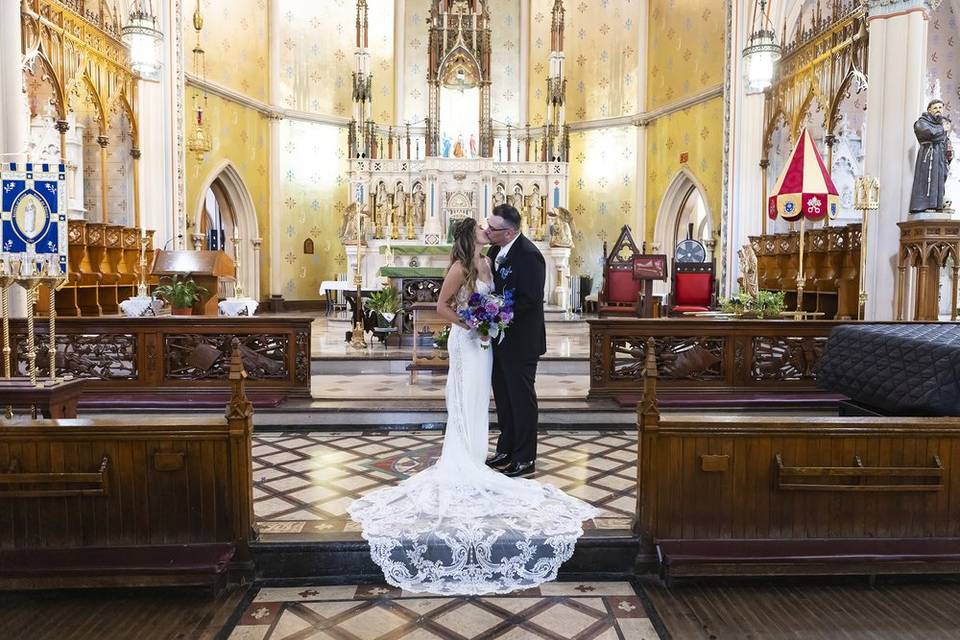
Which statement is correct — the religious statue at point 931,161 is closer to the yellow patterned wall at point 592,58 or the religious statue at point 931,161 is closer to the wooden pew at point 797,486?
the wooden pew at point 797,486

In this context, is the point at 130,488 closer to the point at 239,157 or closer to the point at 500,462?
the point at 500,462

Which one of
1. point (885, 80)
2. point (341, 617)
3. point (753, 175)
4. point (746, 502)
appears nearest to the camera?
point (341, 617)

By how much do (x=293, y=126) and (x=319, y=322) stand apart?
5094 millimetres

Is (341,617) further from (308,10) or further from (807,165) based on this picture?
(308,10)

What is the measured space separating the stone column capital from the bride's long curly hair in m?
6.93

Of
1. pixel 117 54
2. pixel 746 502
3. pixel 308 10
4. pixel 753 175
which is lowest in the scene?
pixel 746 502

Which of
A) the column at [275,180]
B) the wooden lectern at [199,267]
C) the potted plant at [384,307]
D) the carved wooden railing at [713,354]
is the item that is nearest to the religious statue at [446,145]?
the column at [275,180]

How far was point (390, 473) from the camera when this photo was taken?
167 inches

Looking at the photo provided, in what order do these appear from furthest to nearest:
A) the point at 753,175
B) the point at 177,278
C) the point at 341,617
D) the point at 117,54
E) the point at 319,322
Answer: the point at 319,322, the point at 753,175, the point at 117,54, the point at 177,278, the point at 341,617

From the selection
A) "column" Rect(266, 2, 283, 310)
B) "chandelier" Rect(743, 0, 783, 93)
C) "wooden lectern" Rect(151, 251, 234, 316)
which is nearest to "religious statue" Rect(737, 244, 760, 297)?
"chandelier" Rect(743, 0, 783, 93)

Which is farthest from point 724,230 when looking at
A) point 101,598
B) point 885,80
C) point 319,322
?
point 101,598

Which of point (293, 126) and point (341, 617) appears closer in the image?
point (341, 617)

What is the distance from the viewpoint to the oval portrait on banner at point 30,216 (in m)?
3.98

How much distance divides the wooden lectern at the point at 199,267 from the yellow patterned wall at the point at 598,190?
9.74 metres
